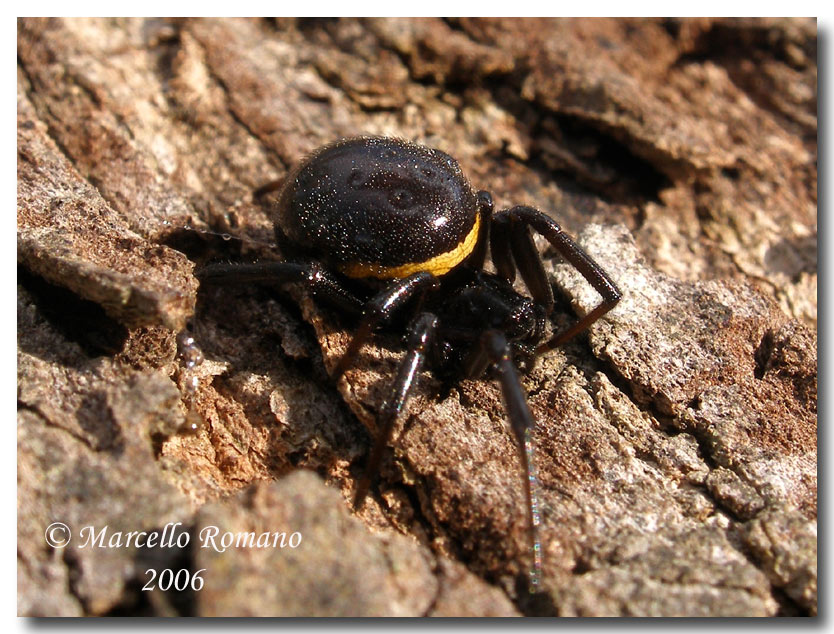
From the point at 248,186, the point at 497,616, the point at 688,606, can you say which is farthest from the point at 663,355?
the point at 248,186

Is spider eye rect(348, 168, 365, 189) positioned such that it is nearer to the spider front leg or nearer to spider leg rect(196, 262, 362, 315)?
spider leg rect(196, 262, 362, 315)

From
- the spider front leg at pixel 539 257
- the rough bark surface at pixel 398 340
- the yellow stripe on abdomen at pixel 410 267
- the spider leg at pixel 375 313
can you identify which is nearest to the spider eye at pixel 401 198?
the yellow stripe on abdomen at pixel 410 267

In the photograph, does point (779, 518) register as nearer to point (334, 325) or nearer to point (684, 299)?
point (684, 299)

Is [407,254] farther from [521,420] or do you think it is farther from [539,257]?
[521,420]

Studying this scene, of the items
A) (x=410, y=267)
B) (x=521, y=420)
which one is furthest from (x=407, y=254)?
(x=521, y=420)

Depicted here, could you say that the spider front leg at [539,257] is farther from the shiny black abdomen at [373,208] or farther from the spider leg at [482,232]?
the shiny black abdomen at [373,208]
